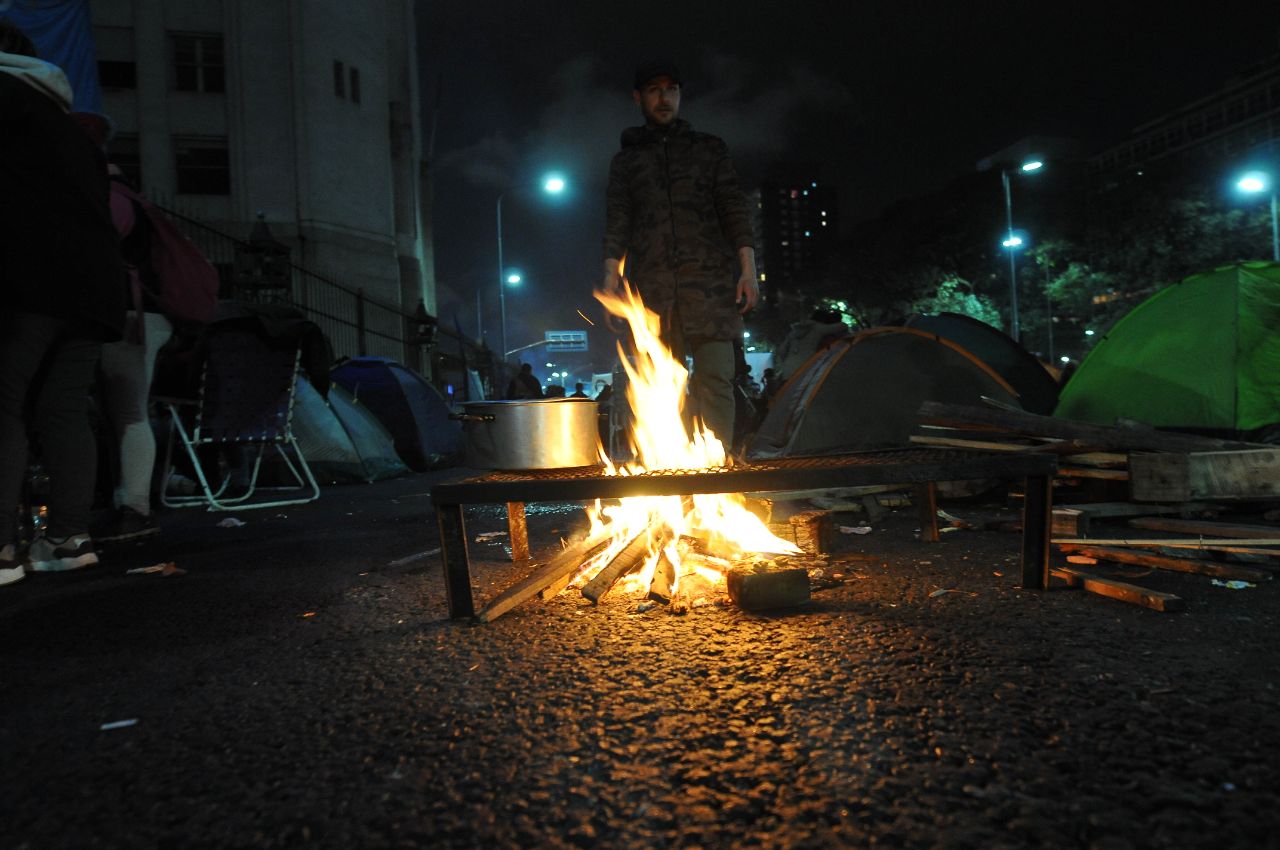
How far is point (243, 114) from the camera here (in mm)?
20422

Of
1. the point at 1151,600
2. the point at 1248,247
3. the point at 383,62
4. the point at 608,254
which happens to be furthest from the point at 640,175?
the point at 1248,247

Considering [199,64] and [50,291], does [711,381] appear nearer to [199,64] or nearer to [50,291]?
[50,291]

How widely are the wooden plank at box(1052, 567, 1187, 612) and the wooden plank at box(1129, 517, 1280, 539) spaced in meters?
1.19

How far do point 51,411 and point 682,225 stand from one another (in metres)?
3.40

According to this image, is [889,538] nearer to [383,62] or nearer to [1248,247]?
[383,62]

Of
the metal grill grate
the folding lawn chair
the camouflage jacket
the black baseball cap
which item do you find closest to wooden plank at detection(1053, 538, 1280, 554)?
the metal grill grate

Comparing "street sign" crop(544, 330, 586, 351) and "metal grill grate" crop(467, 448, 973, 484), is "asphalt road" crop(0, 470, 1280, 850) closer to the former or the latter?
"metal grill grate" crop(467, 448, 973, 484)

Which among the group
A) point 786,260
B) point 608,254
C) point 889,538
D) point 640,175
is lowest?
point 889,538

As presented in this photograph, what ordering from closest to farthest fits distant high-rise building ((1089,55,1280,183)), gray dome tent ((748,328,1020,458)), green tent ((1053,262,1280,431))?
green tent ((1053,262,1280,431))
gray dome tent ((748,328,1020,458))
distant high-rise building ((1089,55,1280,183))

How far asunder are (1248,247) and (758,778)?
36819 millimetres

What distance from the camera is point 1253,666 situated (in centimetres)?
180

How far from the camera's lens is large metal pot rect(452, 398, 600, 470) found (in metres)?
2.64

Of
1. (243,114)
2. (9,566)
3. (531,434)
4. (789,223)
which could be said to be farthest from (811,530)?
(789,223)

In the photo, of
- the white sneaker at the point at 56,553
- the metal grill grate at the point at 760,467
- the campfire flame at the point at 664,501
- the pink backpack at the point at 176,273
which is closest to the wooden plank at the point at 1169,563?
the metal grill grate at the point at 760,467
